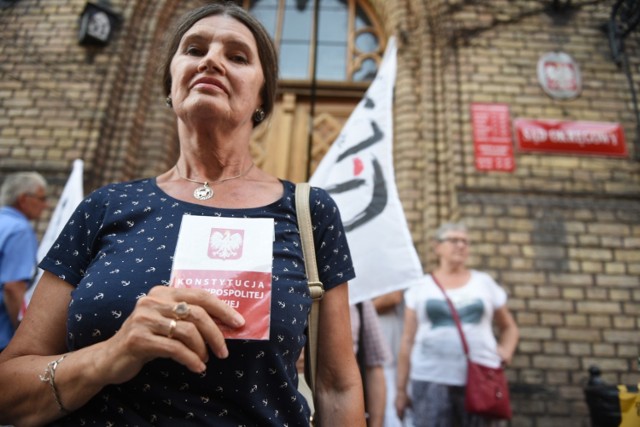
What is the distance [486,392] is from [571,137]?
2.76 m

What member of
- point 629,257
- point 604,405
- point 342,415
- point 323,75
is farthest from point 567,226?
point 342,415

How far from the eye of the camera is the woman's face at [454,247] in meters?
3.31

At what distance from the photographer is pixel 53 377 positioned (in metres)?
0.87

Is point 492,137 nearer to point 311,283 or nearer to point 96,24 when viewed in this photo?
point 311,283

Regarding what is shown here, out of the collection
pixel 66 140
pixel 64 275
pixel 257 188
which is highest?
pixel 66 140

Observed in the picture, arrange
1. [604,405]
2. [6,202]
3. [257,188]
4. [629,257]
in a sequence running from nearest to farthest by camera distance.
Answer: [257,188] < [604,405] < [6,202] < [629,257]

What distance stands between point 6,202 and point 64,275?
2.66 meters

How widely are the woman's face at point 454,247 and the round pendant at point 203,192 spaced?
248 cm

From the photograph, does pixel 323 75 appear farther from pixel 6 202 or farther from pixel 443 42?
pixel 6 202

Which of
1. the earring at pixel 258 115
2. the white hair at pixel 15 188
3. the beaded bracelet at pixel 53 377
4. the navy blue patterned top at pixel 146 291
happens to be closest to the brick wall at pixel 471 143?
the white hair at pixel 15 188

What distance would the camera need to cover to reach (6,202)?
10.3 feet

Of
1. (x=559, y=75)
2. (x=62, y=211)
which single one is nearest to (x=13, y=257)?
(x=62, y=211)

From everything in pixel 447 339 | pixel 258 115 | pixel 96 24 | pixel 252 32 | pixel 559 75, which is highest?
pixel 96 24

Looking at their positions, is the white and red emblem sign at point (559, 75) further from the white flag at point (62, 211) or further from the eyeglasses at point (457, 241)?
the white flag at point (62, 211)
